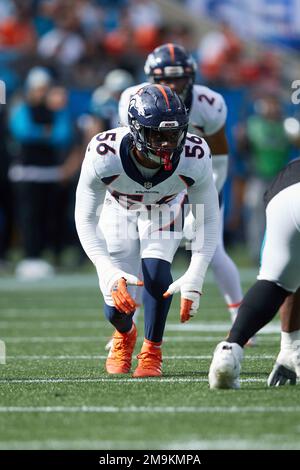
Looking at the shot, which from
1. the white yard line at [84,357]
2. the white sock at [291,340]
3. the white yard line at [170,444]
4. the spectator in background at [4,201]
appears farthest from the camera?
the spectator in background at [4,201]

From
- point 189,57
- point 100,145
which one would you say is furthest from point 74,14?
point 100,145

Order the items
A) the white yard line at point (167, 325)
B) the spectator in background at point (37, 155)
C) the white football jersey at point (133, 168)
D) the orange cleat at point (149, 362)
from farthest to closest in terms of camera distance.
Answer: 1. the spectator in background at point (37, 155)
2. the white yard line at point (167, 325)
3. the orange cleat at point (149, 362)
4. the white football jersey at point (133, 168)

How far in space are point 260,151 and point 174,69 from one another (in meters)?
7.09

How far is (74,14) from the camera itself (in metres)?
15.8

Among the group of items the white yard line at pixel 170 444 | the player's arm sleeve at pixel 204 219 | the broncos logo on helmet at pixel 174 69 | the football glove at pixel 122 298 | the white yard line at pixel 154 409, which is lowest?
the white yard line at pixel 154 409

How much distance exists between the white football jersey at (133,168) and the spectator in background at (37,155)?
→ 7297mm

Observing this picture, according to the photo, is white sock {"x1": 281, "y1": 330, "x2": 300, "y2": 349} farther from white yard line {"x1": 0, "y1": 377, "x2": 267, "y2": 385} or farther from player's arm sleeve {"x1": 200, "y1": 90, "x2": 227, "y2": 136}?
player's arm sleeve {"x1": 200, "y1": 90, "x2": 227, "y2": 136}

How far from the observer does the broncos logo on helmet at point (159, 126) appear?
213 inches

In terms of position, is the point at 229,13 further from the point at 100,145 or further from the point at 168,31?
the point at 100,145

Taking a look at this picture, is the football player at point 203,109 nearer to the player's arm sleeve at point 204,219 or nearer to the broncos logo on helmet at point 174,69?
the broncos logo on helmet at point 174,69

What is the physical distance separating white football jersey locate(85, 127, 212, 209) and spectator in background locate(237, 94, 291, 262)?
28.0 feet

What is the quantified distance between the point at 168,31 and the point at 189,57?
9717 millimetres

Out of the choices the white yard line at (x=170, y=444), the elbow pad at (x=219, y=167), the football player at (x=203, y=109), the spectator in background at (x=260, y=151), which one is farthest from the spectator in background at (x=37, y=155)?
the white yard line at (x=170, y=444)

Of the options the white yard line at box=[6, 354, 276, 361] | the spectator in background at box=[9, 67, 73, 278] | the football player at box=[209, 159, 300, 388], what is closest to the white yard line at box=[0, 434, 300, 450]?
the football player at box=[209, 159, 300, 388]
